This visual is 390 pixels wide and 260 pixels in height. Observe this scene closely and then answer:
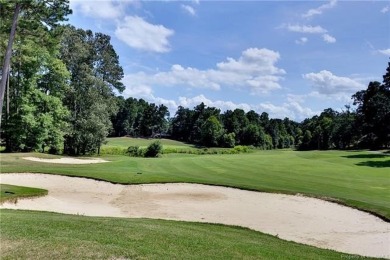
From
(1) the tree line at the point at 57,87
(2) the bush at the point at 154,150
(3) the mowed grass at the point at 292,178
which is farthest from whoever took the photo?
(2) the bush at the point at 154,150

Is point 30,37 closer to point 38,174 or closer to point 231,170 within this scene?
point 38,174

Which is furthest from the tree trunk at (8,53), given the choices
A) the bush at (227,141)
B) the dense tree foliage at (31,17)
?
the bush at (227,141)

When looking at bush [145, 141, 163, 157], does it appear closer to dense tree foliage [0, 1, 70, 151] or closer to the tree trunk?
dense tree foliage [0, 1, 70, 151]

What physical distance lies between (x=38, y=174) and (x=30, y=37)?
407 inches

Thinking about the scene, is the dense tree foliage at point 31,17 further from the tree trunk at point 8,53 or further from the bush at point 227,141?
the bush at point 227,141

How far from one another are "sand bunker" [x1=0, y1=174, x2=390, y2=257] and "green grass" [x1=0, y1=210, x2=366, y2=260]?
3835 mm

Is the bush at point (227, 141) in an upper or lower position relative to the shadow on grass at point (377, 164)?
upper

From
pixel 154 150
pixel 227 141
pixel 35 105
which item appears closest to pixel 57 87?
pixel 35 105

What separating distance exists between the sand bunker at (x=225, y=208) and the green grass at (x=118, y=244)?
383 cm

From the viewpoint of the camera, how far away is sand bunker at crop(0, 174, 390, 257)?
14.0 m

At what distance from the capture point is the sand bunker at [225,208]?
14.0m

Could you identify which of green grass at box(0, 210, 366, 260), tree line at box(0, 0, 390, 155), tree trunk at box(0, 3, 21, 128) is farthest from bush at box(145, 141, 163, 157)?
green grass at box(0, 210, 366, 260)

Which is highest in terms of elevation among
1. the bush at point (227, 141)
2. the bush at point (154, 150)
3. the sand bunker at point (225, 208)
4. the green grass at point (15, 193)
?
the bush at point (227, 141)

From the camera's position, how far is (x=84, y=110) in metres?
51.9
